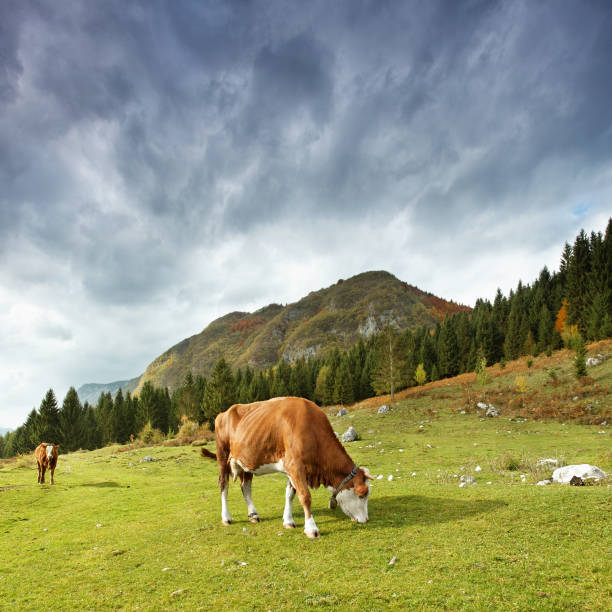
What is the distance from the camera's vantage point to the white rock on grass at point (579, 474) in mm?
9742

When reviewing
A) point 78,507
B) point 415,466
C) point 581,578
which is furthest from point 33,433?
point 581,578

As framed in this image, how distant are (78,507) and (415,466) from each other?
15.0m

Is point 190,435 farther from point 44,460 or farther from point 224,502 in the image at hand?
point 224,502

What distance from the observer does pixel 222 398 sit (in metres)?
57.3

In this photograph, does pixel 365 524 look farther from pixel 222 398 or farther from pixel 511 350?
pixel 511 350

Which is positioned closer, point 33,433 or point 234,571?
point 234,571

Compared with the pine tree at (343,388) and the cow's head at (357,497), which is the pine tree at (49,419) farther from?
the cow's head at (357,497)

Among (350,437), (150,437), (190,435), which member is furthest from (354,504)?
(150,437)

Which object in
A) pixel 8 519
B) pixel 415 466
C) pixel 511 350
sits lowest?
pixel 415 466

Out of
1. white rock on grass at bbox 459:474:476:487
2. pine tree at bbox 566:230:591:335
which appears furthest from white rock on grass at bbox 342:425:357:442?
pine tree at bbox 566:230:591:335

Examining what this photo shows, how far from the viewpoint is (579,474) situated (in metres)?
9.98

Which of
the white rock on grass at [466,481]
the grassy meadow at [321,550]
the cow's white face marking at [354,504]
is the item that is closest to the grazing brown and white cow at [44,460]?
the grassy meadow at [321,550]

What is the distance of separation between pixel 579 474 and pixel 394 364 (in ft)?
141

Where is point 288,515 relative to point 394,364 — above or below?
below
